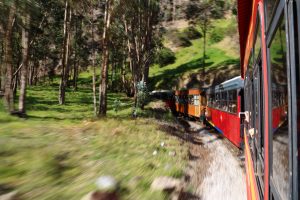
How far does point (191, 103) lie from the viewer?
1175 inches

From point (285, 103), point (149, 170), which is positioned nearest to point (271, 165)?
point (285, 103)

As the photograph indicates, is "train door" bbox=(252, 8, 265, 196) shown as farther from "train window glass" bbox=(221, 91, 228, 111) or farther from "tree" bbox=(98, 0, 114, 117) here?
"tree" bbox=(98, 0, 114, 117)

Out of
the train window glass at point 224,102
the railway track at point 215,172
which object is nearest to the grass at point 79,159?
the railway track at point 215,172

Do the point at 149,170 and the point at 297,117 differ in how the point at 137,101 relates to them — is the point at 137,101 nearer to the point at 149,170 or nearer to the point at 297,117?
the point at 149,170

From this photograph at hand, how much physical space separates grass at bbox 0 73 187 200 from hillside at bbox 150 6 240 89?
4123 centimetres

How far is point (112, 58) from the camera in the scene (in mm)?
54750

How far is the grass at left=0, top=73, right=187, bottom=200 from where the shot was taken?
27.2 ft

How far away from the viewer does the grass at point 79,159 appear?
8297 mm

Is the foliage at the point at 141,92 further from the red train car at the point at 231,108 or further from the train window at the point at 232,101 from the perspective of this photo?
the train window at the point at 232,101

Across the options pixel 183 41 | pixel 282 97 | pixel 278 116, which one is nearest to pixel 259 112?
pixel 278 116

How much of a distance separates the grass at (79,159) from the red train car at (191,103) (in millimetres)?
10125

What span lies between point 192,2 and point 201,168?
170 ft

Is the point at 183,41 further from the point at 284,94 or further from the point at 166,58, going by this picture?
the point at 284,94

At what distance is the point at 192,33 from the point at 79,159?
7647 cm
